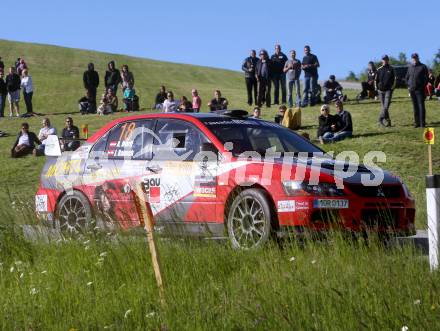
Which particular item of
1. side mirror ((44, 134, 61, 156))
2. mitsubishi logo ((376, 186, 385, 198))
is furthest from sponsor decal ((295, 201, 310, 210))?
side mirror ((44, 134, 61, 156))

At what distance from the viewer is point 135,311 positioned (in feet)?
20.9

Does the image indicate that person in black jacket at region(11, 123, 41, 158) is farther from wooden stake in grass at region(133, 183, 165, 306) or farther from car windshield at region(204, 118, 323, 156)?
wooden stake in grass at region(133, 183, 165, 306)

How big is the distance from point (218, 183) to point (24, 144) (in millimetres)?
17402

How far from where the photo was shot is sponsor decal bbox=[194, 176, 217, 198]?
9758 millimetres

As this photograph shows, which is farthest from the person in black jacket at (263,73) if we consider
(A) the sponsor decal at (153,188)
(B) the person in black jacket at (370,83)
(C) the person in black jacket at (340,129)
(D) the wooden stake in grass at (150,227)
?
(D) the wooden stake in grass at (150,227)

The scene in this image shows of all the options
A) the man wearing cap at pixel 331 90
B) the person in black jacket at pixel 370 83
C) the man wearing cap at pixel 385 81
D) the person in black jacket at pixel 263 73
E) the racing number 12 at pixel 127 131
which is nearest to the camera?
the racing number 12 at pixel 127 131

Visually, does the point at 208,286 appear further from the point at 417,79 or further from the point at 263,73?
the point at 263,73

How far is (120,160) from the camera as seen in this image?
A: 10945mm

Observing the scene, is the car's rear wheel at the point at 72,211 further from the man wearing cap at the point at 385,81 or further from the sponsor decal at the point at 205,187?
the man wearing cap at the point at 385,81

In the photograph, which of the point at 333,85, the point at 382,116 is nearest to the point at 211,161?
the point at 382,116

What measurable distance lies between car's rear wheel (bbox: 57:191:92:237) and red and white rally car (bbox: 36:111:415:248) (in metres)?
0.01

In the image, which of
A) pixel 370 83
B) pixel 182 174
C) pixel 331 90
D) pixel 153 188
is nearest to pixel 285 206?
pixel 182 174

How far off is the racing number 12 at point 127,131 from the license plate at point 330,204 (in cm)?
303

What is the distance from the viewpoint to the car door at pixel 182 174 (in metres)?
9.81
